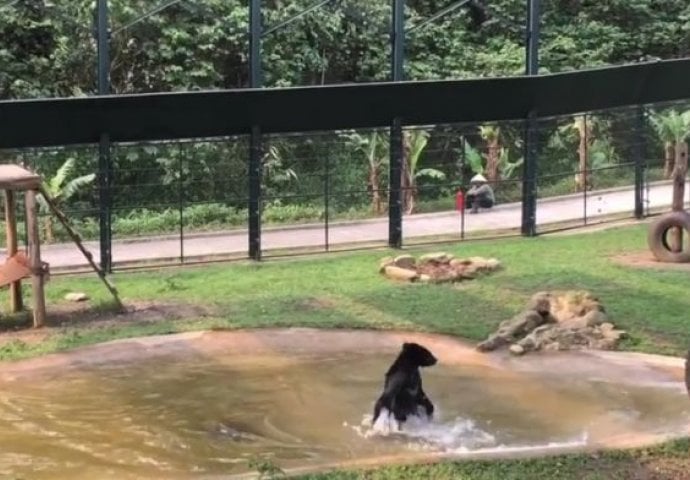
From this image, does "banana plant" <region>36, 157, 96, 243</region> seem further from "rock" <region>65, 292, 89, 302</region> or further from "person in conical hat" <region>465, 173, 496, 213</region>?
"person in conical hat" <region>465, 173, 496, 213</region>

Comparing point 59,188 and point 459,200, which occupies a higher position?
point 59,188

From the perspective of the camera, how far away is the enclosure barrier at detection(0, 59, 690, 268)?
17625mm

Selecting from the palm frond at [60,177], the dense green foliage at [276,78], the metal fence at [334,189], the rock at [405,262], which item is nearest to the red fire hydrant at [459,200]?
the metal fence at [334,189]

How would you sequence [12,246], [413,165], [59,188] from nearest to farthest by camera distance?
1. [12,246]
2. [59,188]
3. [413,165]

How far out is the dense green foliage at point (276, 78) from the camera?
23.6 metres

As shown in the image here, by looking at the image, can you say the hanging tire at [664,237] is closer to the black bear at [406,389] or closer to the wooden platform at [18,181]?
the black bear at [406,389]

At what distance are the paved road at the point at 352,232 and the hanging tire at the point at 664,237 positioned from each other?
4.75 m

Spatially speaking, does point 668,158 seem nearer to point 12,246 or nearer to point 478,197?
point 478,197

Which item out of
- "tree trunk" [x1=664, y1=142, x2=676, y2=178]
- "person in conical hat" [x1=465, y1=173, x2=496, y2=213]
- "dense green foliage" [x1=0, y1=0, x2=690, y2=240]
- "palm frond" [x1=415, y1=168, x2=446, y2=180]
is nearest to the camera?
"dense green foliage" [x1=0, y1=0, x2=690, y2=240]

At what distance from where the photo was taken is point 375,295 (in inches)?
610

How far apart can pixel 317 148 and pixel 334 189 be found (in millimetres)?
1875

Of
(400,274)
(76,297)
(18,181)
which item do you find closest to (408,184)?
(400,274)

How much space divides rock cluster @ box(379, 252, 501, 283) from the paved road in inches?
128

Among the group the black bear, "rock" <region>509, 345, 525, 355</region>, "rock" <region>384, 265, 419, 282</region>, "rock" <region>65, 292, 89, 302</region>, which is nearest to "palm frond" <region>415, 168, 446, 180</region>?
"rock" <region>384, 265, 419, 282</region>
